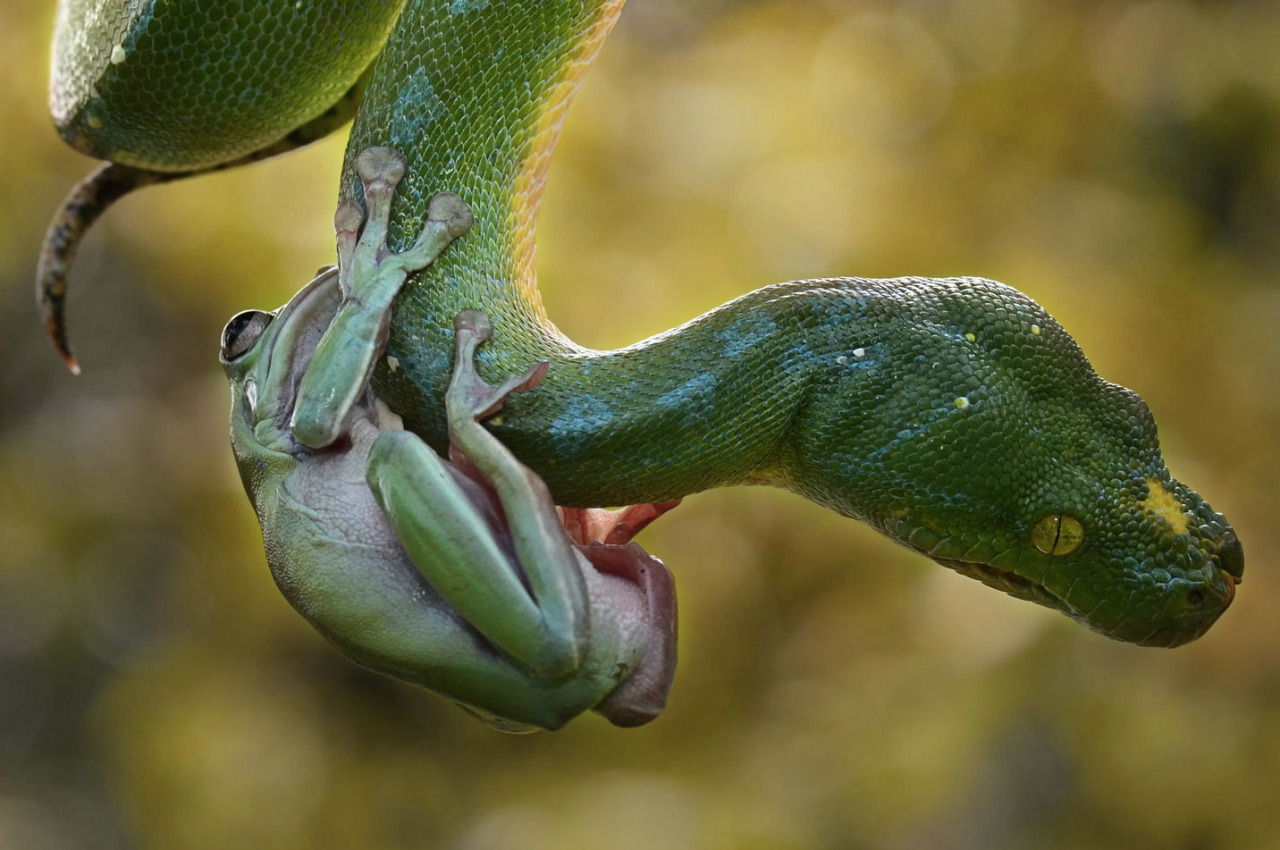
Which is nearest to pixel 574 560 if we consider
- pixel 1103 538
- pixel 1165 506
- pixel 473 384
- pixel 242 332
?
Result: pixel 473 384

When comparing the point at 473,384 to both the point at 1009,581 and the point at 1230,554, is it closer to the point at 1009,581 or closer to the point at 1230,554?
the point at 1009,581

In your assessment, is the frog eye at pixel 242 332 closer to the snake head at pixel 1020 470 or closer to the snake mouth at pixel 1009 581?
the snake head at pixel 1020 470

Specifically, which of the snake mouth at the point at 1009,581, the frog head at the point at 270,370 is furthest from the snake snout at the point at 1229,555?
the frog head at the point at 270,370

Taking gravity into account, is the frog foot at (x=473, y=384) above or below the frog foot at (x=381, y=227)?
below

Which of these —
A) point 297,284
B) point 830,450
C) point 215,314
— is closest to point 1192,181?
point 297,284

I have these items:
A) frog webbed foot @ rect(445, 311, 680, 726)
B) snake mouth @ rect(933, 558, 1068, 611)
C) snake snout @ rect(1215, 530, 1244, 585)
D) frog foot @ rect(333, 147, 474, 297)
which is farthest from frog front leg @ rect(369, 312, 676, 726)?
snake snout @ rect(1215, 530, 1244, 585)

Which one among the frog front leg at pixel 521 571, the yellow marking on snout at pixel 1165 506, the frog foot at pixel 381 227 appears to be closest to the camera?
the frog front leg at pixel 521 571
